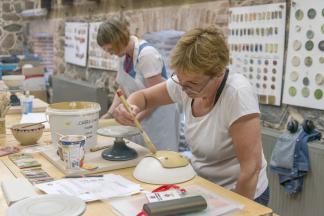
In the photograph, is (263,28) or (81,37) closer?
→ (263,28)

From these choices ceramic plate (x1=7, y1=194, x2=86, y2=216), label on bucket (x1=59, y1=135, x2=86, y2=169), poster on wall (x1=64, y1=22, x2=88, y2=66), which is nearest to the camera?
ceramic plate (x1=7, y1=194, x2=86, y2=216)

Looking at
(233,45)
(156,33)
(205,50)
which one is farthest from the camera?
(156,33)

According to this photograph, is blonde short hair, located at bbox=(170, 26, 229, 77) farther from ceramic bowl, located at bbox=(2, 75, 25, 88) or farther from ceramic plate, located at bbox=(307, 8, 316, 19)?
ceramic bowl, located at bbox=(2, 75, 25, 88)

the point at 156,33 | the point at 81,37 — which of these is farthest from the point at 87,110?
the point at 81,37

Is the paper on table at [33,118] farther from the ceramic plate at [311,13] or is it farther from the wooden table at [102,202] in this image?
the ceramic plate at [311,13]

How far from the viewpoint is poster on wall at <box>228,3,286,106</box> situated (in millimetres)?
2627

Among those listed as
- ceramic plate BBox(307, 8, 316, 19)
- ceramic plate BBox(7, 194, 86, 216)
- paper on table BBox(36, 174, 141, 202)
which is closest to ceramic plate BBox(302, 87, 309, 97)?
ceramic plate BBox(307, 8, 316, 19)

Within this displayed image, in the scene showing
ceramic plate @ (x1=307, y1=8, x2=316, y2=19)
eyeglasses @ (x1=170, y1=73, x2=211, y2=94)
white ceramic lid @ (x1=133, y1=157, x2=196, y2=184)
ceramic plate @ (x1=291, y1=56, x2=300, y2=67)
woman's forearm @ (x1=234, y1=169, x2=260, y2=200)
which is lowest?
woman's forearm @ (x1=234, y1=169, x2=260, y2=200)

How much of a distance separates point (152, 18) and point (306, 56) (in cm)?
172

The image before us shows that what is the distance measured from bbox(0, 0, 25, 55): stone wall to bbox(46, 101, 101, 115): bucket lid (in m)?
5.94

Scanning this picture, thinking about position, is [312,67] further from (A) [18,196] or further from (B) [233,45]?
(A) [18,196]

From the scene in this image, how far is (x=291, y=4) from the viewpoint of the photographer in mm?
2512

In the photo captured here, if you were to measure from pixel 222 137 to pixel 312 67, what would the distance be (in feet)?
3.51

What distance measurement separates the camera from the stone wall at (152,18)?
2.70 metres
